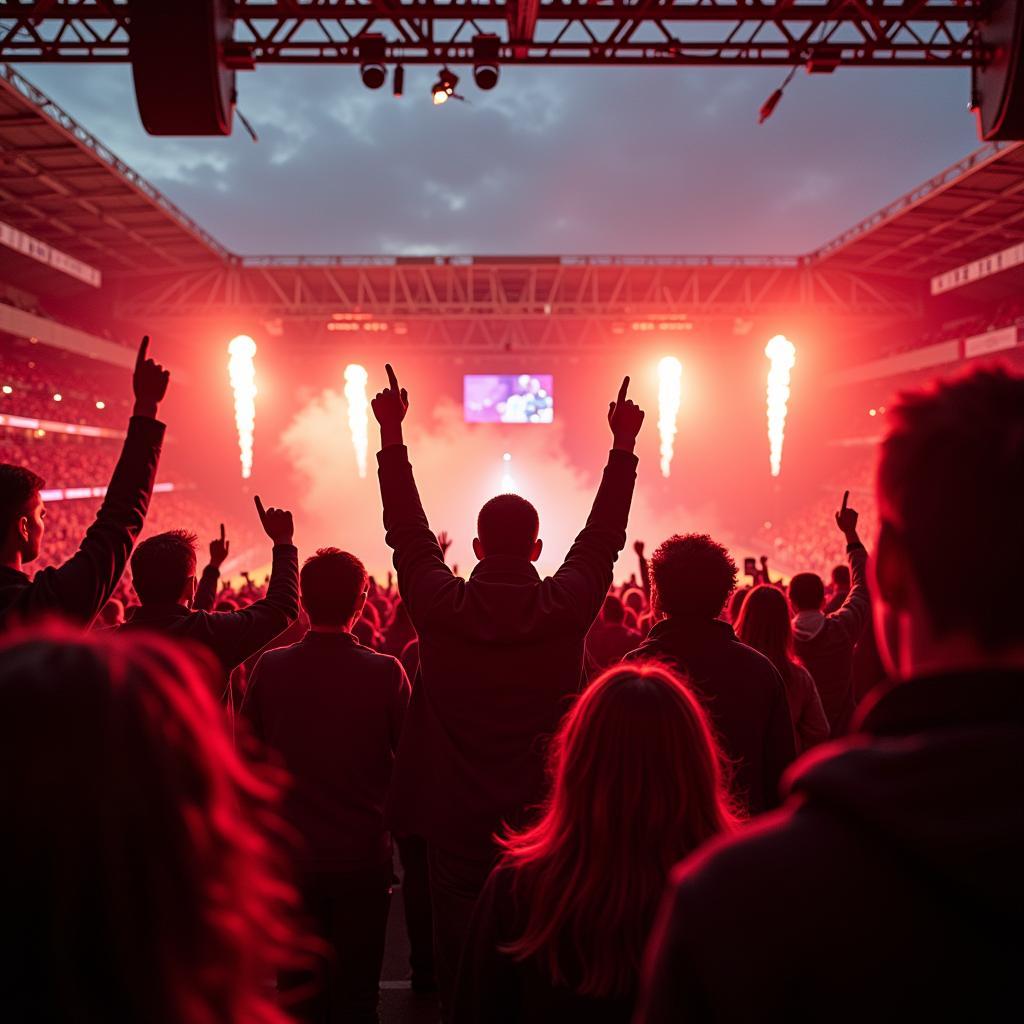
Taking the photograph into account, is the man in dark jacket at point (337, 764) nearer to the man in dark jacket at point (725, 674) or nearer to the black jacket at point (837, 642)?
the man in dark jacket at point (725, 674)

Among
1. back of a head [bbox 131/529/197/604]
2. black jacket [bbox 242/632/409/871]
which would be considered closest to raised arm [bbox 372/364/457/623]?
black jacket [bbox 242/632/409/871]

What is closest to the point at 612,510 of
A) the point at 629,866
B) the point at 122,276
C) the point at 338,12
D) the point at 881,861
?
the point at 629,866

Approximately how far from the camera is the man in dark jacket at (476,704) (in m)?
2.86

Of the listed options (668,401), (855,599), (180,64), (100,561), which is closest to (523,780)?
(100,561)

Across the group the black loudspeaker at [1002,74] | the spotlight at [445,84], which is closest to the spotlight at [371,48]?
the spotlight at [445,84]

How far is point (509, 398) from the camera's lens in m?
32.8

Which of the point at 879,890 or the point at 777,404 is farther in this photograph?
the point at 777,404

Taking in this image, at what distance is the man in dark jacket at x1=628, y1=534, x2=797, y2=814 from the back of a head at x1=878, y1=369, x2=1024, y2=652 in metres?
1.93

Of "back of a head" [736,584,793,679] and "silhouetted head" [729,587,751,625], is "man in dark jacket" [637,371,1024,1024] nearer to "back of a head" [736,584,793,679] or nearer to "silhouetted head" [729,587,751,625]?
"back of a head" [736,584,793,679]

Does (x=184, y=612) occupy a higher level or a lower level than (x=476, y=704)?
higher

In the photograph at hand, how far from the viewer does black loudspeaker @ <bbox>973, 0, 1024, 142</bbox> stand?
→ 23.4ft

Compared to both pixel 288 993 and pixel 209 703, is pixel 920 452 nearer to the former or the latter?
pixel 209 703

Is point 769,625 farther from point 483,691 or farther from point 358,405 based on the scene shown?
point 358,405

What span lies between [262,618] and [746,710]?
2.09 meters
